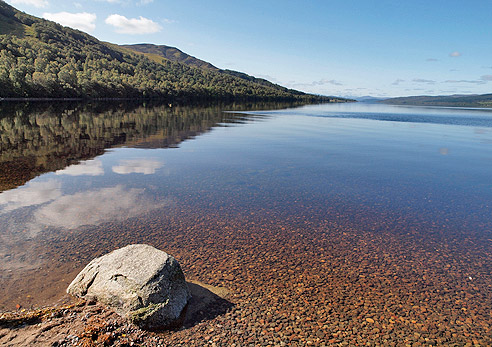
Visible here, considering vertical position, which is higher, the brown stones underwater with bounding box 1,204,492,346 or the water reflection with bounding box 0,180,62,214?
the water reflection with bounding box 0,180,62,214

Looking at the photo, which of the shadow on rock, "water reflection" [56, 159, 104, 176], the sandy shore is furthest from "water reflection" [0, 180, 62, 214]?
the shadow on rock

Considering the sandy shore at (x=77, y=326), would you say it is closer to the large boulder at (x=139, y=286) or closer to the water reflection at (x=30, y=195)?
the large boulder at (x=139, y=286)

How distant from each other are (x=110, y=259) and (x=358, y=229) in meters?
11.4

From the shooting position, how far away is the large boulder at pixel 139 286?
8.45 meters

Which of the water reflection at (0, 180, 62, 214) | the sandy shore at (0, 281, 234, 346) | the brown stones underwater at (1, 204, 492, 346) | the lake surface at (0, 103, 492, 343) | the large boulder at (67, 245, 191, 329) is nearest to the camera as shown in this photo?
the sandy shore at (0, 281, 234, 346)

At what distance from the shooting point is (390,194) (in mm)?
20812

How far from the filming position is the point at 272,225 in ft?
50.2

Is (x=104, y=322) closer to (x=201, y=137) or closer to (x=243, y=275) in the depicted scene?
(x=243, y=275)

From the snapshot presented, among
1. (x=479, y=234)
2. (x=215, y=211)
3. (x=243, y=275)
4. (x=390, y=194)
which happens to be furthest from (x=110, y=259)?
(x=390, y=194)

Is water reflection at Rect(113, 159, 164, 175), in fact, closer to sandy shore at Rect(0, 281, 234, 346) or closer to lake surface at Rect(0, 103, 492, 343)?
lake surface at Rect(0, 103, 492, 343)

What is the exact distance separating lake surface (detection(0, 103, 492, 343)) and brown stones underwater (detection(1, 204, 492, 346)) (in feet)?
0.21

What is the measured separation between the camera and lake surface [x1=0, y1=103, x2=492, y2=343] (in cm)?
1044

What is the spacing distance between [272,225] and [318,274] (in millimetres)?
4282

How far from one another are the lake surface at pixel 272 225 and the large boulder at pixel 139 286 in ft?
4.54
